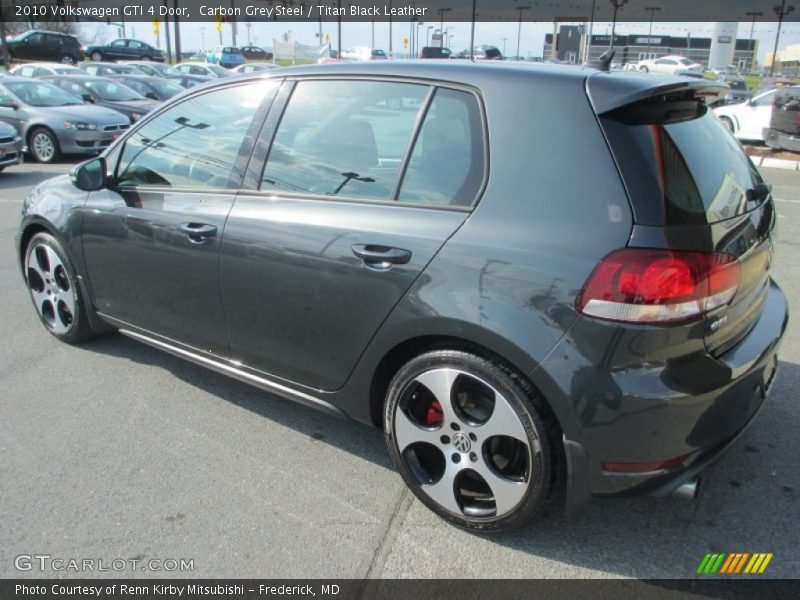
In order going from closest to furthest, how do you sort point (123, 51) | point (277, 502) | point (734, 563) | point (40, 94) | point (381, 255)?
point (734, 563) < point (381, 255) < point (277, 502) < point (40, 94) < point (123, 51)

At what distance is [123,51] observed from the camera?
4344cm

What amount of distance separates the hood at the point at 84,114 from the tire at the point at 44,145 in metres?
0.36

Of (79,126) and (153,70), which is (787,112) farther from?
(153,70)

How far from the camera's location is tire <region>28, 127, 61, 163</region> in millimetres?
12613

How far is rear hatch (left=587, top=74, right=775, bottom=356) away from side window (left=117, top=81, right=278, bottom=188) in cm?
164

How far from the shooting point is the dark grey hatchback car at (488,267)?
2074 millimetres

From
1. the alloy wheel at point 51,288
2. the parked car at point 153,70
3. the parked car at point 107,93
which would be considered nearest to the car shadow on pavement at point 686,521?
the alloy wheel at point 51,288

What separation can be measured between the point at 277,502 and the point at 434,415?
2.51ft

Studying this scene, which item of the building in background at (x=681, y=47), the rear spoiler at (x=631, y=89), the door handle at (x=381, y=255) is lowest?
the door handle at (x=381, y=255)

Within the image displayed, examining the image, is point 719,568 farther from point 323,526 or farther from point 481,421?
point 323,526

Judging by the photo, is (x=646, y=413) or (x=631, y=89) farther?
(x=631, y=89)

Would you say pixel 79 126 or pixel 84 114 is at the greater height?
pixel 84 114

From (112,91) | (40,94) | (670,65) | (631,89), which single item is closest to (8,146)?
(40,94)

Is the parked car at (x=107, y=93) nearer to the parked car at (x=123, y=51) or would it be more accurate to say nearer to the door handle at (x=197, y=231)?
the door handle at (x=197, y=231)
